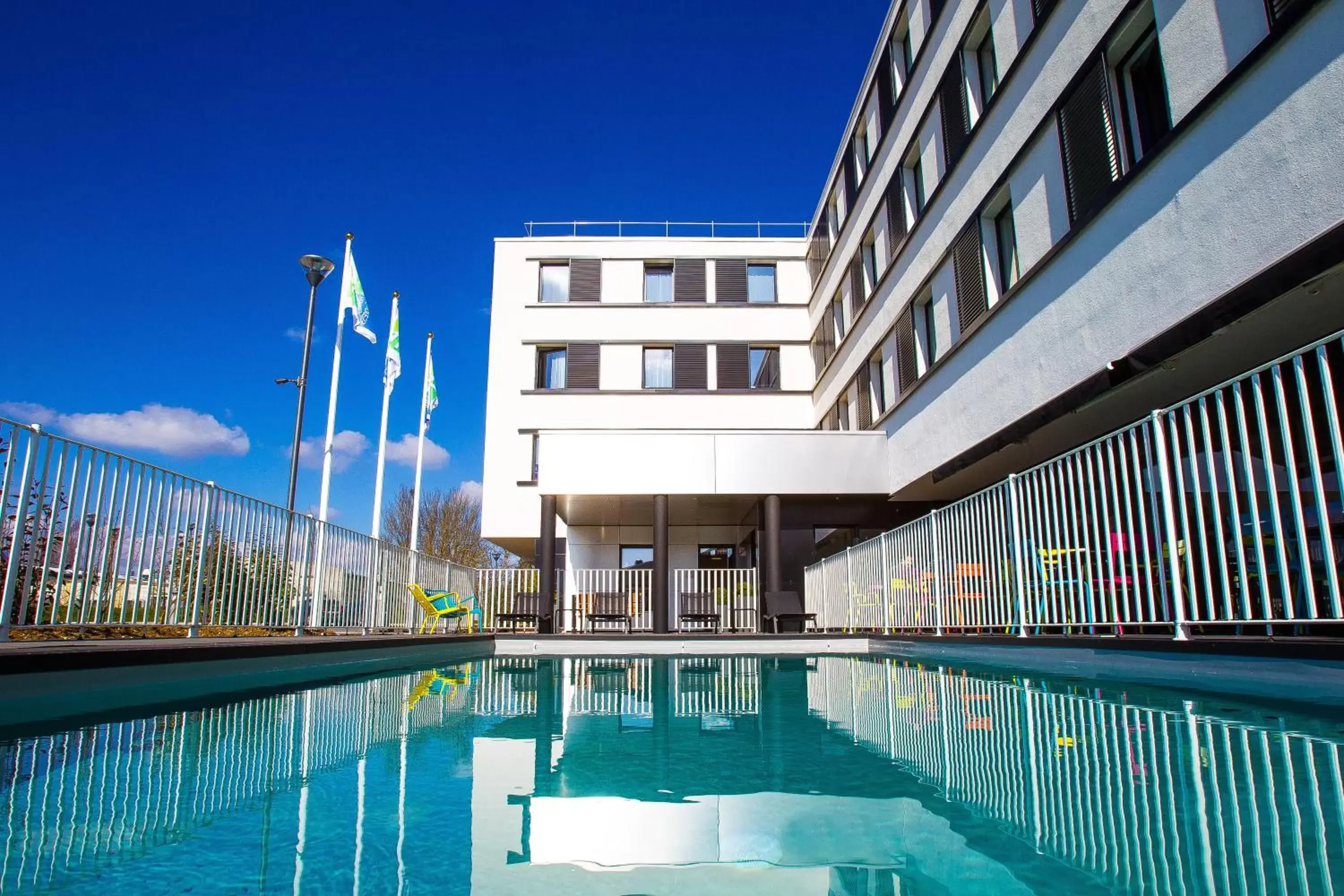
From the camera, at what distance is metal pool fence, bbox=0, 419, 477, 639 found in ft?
15.2

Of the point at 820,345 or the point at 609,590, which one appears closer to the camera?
the point at 609,590

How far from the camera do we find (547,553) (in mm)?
15281

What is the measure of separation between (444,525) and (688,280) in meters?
20.3

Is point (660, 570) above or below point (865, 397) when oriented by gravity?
below

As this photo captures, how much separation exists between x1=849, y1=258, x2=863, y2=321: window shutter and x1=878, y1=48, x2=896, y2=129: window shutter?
2806mm

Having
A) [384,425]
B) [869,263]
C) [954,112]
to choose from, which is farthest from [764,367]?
[954,112]

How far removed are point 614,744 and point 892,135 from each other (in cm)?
1535

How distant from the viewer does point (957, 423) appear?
12164 millimetres

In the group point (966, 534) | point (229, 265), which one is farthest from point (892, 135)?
point (229, 265)

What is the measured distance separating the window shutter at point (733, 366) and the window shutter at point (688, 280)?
1.74 metres

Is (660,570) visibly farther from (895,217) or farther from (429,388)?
(429,388)

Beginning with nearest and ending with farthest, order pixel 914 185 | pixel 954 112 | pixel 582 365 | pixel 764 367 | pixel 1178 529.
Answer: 1. pixel 1178 529
2. pixel 954 112
3. pixel 914 185
4. pixel 582 365
5. pixel 764 367

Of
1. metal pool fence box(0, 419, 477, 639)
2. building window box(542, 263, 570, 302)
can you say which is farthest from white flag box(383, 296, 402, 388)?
metal pool fence box(0, 419, 477, 639)

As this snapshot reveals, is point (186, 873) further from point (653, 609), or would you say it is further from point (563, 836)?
point (653, 609)
